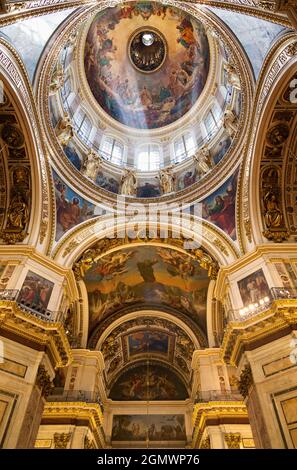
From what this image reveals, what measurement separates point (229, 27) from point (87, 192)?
871 cm

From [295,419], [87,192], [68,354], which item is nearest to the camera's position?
[295,419]

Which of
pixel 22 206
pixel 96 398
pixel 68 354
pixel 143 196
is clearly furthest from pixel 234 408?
pixel 22 206

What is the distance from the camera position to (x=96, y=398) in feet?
55.4

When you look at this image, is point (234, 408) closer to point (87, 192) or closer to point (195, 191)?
point (195, 191)

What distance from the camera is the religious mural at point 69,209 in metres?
15.3

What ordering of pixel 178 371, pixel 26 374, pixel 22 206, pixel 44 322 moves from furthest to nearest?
pixel 178 371, pixel 22 206, pixel 44 322, pixel 26 374

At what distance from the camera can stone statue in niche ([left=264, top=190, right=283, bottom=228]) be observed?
44.4 feet

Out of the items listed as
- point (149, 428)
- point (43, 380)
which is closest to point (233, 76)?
point (43, 380)

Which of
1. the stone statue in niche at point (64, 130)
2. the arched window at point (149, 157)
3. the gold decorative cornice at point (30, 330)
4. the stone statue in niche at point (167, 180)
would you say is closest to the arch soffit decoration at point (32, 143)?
the stone statue in niche at point (64, 130)

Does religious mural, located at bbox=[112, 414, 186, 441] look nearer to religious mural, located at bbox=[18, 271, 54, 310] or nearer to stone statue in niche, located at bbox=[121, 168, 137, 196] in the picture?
religious mural, located at bbox=[18, 271, 54, 310]

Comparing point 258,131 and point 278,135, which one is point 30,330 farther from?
point 278,135

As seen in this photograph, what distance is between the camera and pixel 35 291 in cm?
1244

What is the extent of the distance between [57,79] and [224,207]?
9.02m

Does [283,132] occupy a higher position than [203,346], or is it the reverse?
[283,132]
